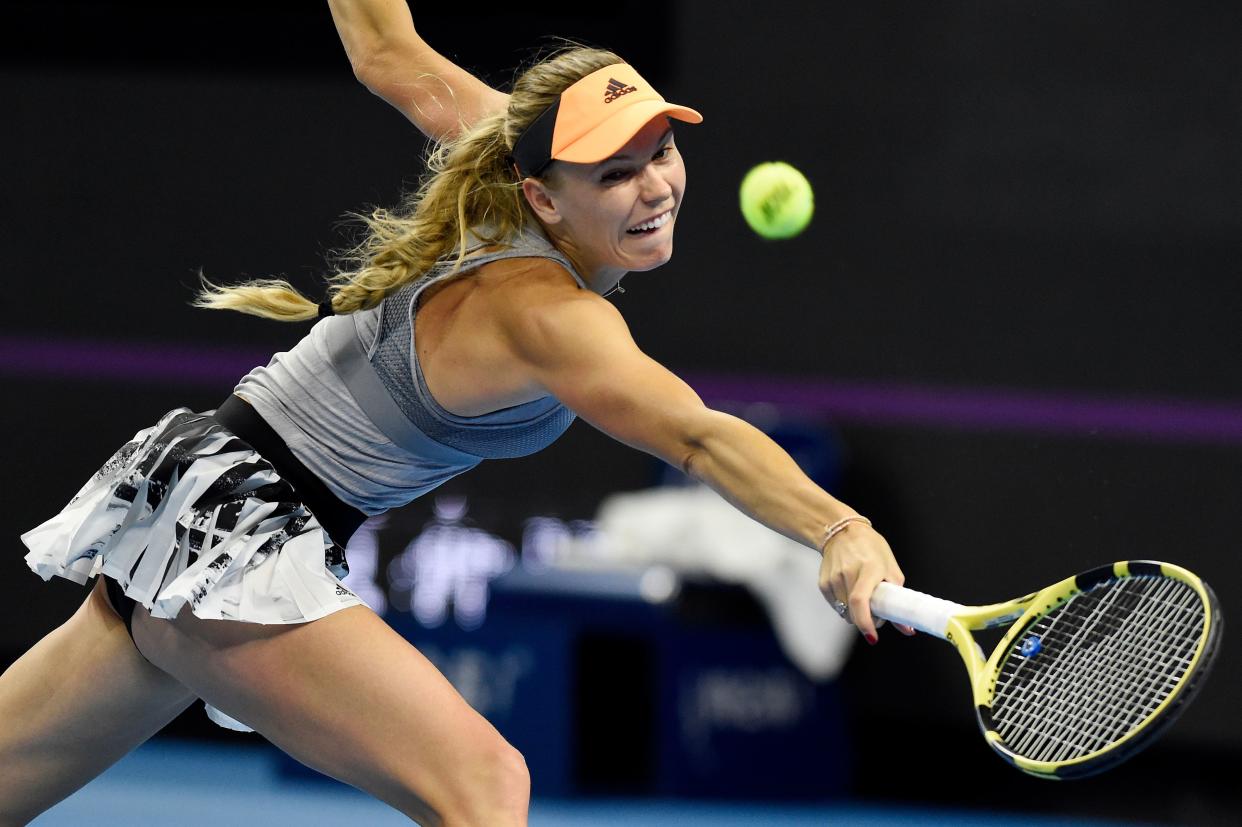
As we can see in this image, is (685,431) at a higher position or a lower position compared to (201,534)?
higher

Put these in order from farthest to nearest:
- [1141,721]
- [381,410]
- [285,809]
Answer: [285,809]
[381,410]
[1141,721]

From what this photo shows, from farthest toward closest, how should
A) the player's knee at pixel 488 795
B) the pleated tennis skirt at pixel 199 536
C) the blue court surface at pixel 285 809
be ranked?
1. the blue court surface at pixel 285 809
2. the pleated tennis skirt at pixel 199 536
3. the player's knee at pixel 488 795

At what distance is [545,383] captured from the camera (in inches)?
92.7

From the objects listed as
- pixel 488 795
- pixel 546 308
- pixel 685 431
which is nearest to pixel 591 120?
pixel 546 308

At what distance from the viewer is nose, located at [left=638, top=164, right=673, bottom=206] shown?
8.27 feet

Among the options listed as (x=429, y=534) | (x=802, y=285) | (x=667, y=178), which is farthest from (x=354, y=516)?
(x=802, y=285)

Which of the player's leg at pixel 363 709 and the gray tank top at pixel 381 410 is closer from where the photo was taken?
the player's leg at pixel 363 709

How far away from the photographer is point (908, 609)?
81.5 inches

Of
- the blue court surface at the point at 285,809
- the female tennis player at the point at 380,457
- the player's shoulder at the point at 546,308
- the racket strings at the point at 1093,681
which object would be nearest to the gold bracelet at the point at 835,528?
the female tennis player at the point at 380,457

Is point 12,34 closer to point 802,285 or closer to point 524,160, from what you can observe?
point 802,285

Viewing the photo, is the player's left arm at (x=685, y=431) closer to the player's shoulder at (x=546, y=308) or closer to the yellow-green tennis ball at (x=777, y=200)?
the player's shoulder at (x=546, y=308)

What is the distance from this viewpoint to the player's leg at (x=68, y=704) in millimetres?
2553

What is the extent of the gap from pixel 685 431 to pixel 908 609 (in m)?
0.38

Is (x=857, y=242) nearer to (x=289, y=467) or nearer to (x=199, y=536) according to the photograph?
(x=289, y=467)
